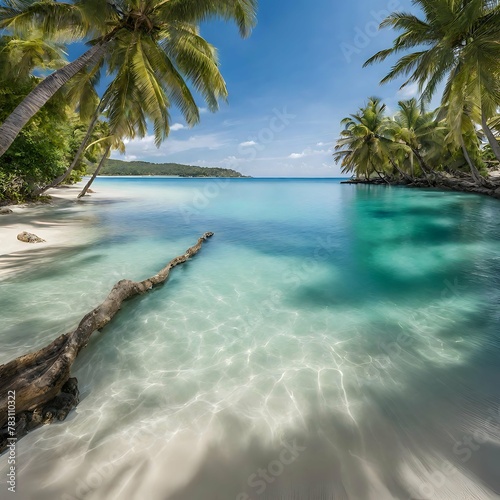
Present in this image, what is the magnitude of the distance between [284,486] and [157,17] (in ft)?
40.7

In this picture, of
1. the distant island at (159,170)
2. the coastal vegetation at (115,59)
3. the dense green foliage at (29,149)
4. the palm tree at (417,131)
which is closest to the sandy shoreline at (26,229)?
the dense green foliage at (29,149)

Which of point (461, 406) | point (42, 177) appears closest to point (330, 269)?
point (461, 406)

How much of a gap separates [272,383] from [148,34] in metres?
11.9

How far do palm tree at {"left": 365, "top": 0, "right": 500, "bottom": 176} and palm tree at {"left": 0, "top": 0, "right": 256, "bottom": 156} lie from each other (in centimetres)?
879

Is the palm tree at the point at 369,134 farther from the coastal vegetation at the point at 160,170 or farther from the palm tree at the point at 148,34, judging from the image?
the coastal vegetation at the point at 160,170

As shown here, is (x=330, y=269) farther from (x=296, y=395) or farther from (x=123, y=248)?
(x=123, y=248)

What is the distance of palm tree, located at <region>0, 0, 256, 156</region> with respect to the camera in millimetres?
7277

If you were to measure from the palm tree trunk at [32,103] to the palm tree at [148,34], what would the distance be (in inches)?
1.6

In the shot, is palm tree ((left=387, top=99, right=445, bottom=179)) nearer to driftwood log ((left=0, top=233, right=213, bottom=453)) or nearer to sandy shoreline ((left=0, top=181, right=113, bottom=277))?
sandy shoreline ((left=0, top=181, right=113, bottom=277))

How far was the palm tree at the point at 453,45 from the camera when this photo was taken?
9.73 metres

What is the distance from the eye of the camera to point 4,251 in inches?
292

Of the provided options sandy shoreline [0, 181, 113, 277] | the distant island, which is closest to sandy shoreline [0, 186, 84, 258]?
sandy shoreline [0, 181, 113, 277]

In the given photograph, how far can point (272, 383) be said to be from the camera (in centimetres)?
303

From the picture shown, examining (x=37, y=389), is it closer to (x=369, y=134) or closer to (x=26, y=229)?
(x=26, y=229)
